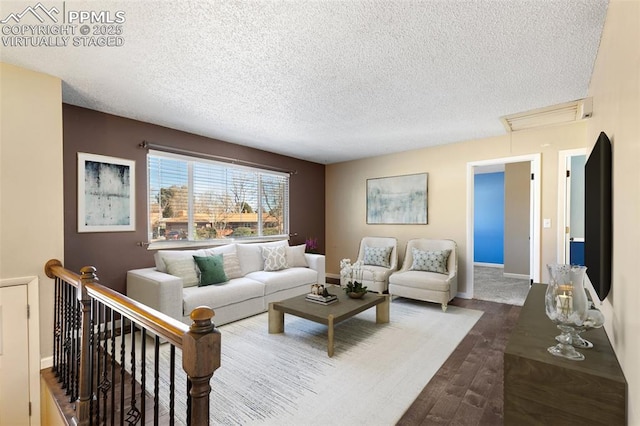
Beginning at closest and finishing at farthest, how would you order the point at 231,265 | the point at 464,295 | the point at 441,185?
1. the point at 231,265
2. the point at 464,295
3. the point at 441,185

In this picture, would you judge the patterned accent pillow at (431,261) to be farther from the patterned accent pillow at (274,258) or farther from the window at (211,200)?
the window at (211,200)

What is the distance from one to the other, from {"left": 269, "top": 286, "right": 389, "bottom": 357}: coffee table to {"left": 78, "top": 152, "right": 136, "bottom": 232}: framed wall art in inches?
79.0

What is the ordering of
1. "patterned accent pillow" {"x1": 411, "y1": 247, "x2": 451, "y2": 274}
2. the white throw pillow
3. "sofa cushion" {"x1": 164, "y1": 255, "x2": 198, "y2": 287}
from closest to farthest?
"sofa cushion" {"x1": 164, "y1": 255, "x2": 198, "y2": 287}, "patterned accent pillow" {"x1": 411, "y1": 247, "x2": 451, "y2": 274}, the white throw pillow

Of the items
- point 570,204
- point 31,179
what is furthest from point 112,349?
point 570,204

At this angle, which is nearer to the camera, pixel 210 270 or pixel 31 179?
pixel 31 179

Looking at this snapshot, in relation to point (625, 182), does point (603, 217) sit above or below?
below

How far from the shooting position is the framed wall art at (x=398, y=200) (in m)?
5.18

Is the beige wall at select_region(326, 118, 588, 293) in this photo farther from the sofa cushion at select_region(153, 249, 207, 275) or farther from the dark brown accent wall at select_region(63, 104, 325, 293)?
the sofa cushion at select_region(153, 249, 207, 275)

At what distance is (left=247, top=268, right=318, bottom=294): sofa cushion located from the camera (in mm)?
3987

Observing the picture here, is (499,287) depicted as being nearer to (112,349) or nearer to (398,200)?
(398,200)

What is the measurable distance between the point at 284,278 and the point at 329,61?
283cm

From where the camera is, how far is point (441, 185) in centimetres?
496

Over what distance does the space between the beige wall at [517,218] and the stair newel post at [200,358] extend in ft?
23.0

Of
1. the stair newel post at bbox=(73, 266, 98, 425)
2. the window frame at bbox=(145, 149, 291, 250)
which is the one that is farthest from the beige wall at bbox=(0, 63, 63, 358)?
the window frame at bbox=(145, 149, 291, 250)
